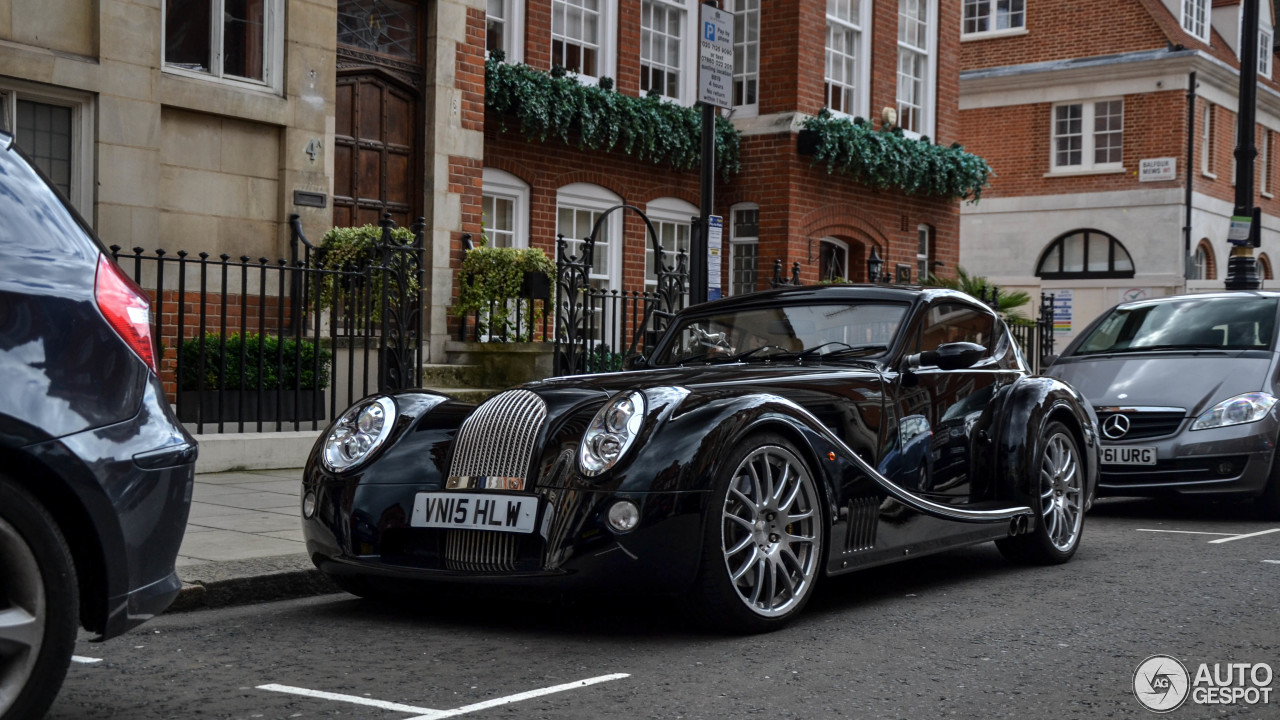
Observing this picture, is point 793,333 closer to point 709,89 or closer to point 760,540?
point 760,540

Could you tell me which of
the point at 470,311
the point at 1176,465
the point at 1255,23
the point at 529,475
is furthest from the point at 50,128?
the point at 1255,23

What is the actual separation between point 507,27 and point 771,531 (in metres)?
12.1

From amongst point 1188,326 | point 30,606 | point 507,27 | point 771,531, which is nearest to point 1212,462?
Answer: point 1188,326

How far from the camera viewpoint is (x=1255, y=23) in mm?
16859

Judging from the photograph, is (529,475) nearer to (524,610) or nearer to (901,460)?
(524,610)

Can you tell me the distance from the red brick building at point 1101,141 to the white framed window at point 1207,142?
47mm

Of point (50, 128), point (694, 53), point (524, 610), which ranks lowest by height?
point (524, 610)

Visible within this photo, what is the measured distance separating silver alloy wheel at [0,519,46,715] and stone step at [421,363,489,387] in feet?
31.6

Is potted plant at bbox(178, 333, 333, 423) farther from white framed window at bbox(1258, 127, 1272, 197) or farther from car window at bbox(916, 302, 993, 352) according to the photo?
white framed window at bbox(1258, 127, 1272, 197)

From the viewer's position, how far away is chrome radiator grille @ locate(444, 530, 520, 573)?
5.09 m

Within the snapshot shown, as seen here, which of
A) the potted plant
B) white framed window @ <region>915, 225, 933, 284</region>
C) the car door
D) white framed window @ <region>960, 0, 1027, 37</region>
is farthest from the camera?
white framed window @ <region>960, 0, 1027, 37</region>

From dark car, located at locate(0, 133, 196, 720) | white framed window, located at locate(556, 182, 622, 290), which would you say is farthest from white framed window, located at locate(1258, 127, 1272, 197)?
dark car, located at locate(0, 133, 196, 720)

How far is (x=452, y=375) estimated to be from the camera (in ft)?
44.1

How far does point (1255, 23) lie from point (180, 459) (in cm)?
1616
